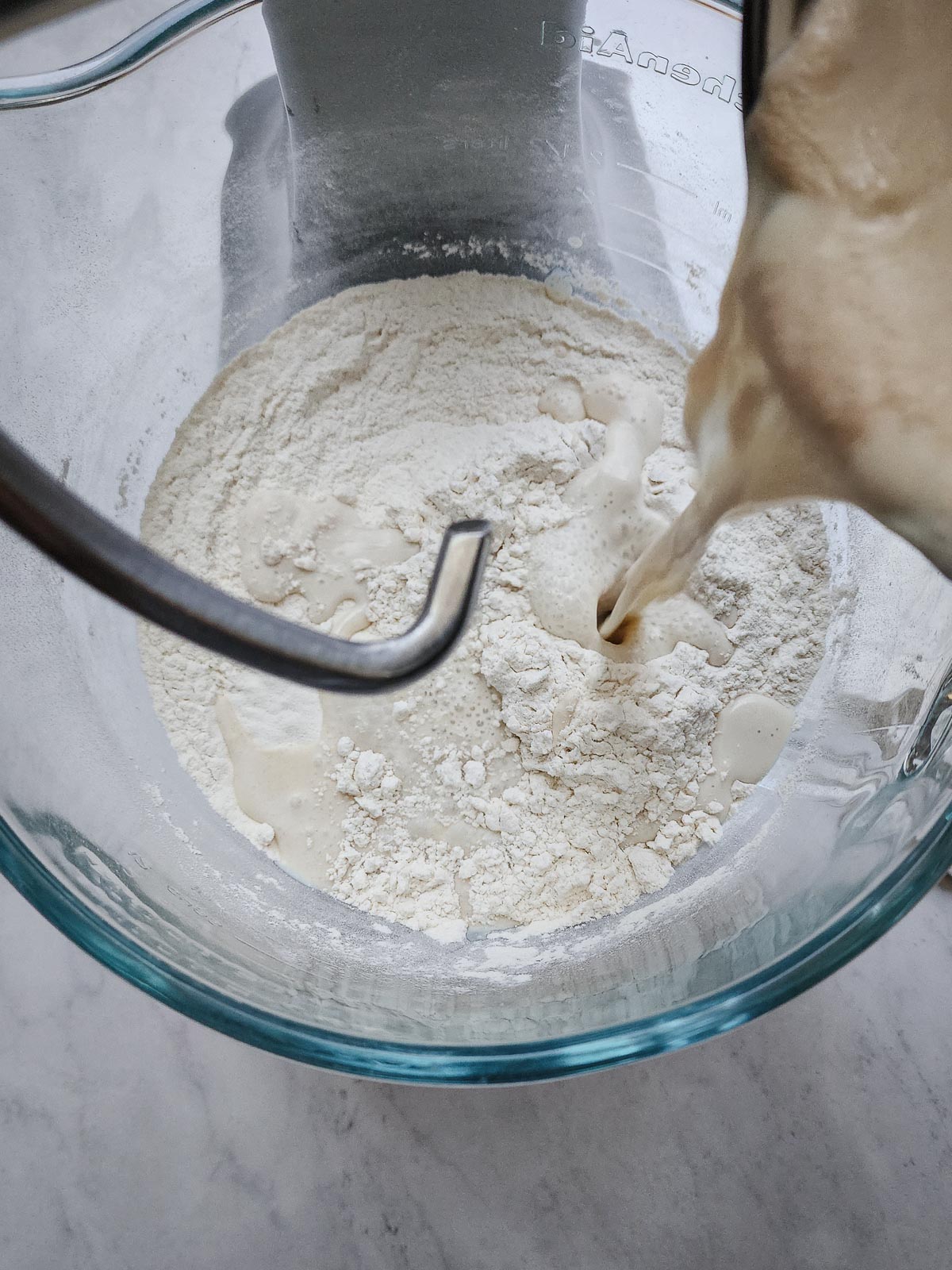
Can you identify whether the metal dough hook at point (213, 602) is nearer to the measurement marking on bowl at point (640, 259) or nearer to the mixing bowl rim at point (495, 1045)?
the mixing bowl rim at point (495, 1045)

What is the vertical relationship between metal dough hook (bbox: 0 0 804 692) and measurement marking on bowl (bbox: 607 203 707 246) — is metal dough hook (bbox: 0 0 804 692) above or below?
above

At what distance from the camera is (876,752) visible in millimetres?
871

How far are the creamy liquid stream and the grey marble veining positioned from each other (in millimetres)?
610

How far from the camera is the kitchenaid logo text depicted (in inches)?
38.5

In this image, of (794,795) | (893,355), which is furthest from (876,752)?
(893,355)

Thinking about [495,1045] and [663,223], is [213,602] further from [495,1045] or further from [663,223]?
[663,223]

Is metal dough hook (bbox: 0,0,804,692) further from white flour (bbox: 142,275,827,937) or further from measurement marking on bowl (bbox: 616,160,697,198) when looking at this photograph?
measurement marking on bowl (bbox: 616,160,697,198)

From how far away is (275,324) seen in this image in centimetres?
112

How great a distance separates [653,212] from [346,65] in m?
0.38

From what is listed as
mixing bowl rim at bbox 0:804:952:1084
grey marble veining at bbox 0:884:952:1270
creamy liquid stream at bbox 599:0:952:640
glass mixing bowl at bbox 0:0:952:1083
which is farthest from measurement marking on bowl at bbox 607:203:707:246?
grey marble veining at bbox 0:884:952:1270

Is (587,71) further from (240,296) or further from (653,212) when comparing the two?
(240,296)

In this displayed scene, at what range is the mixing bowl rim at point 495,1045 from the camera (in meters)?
0.70

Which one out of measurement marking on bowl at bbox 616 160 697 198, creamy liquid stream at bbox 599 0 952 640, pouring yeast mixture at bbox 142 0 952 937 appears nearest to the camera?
creamy liquid stream at bbox 599 0 952 640

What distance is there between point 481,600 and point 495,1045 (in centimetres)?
47
